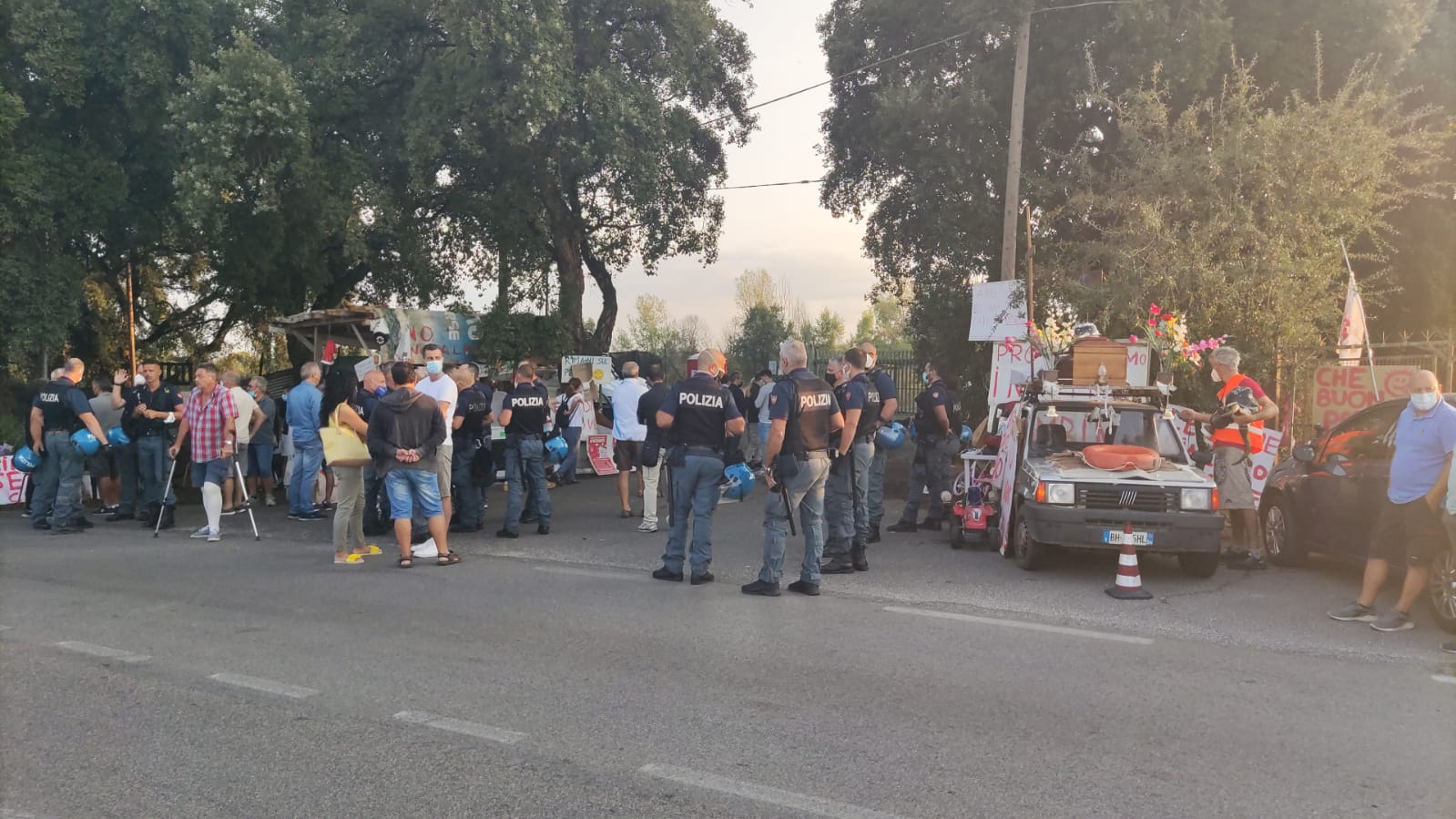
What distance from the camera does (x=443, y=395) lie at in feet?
34.8

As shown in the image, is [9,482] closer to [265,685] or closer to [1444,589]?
[265,685]

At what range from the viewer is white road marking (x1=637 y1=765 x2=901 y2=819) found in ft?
13.0

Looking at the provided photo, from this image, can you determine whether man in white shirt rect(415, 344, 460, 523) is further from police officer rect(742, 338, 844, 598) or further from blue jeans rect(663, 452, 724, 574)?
police officer rect(742, 338, 844, 598)

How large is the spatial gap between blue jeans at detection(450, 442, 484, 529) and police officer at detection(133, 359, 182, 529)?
12.0ft

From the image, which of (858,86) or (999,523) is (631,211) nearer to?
(858,86)

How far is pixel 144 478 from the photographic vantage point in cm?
1284

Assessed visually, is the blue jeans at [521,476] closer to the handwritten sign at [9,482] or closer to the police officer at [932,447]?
the police officer at [932,447]

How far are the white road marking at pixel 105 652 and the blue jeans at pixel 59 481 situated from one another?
20.1ft

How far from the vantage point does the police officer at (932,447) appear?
1130 centimetres

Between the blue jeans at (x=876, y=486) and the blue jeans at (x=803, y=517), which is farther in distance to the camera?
the blue jeans at (x=876, y=486)

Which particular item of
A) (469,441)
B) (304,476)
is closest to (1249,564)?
(469,441)

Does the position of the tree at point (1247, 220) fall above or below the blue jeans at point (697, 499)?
above

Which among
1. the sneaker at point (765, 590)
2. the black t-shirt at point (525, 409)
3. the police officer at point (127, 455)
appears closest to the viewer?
the sneaker at point (765, 590)

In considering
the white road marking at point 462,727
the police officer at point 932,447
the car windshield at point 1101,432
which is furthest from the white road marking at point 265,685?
the police officer at point 932,447
